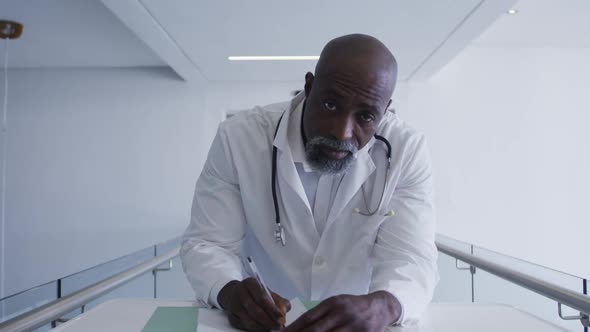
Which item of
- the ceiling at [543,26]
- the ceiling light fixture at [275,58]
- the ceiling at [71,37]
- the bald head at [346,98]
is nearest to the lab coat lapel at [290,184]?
the bald head at [346,98]

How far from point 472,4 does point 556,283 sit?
238 centimetres

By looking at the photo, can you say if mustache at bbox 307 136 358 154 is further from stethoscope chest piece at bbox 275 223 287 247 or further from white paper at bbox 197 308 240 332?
white paper at bbox 197 308 240 332

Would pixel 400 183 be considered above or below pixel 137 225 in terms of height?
above

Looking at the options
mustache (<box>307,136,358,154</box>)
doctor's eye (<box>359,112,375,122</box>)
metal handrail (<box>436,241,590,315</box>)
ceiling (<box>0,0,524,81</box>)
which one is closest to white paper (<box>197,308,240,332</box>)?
mustache (<box>307,136,358,154</box>)

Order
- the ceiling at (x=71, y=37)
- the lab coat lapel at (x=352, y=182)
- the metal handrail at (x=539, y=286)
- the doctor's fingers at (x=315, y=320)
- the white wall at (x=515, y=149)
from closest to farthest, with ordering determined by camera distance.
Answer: the doctor's fingers at (x=315, y=320) < the metal handrail at (x=539, y=286) < the lab coat lapel at (x=352, y=182) < the ceiling at (x=71, y=37) < the white wall at (x=515, y=149)

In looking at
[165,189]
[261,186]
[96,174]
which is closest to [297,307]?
[261,186]

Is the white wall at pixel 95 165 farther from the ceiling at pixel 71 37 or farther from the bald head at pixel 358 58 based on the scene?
the bald head at pixel 358 58

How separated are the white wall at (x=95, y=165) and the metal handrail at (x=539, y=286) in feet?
13.2

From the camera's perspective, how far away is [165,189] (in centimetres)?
569

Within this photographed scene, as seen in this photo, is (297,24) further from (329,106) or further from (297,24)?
(329,106)

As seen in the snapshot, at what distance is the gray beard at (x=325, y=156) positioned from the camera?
1.25 metres

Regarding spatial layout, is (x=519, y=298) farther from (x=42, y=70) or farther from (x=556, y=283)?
(x=42, y=70)

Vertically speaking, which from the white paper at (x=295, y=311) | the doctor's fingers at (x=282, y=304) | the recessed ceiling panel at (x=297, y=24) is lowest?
the white paper at (x=295, y=311)

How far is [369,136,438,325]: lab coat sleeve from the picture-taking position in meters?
1.19
